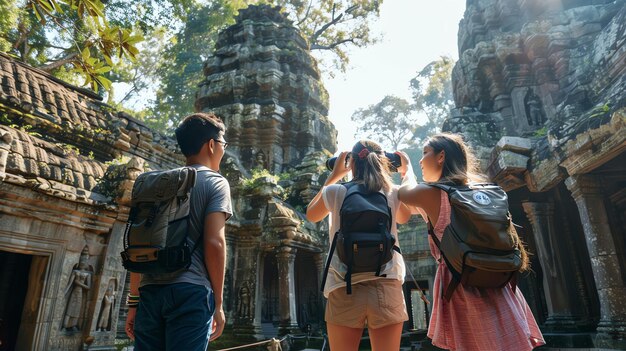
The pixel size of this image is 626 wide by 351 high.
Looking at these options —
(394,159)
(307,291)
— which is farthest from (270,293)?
(394,159)

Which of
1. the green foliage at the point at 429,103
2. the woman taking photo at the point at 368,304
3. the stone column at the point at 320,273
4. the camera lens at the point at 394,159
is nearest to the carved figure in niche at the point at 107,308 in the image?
the woman taking photo at the point at 368,304

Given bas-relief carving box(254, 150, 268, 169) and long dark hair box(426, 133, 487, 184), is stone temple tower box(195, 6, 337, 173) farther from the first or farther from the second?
long dark hair box(426, 133, 487, 184)

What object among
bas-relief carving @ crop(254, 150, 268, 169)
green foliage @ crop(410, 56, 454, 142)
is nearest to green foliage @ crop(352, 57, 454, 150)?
green foliage @ crop(410, 56, 454, 142)

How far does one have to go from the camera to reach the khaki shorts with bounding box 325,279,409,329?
1910mm

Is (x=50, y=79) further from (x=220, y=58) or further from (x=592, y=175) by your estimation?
(x=220, y=58)

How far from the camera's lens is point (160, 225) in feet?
5.30

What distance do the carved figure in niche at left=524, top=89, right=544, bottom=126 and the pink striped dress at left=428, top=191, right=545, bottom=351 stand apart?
10.0 meters

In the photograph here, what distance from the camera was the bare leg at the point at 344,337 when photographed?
1.96m

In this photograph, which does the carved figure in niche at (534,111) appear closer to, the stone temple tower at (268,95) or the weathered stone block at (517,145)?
the weathered stone block at (517,145)

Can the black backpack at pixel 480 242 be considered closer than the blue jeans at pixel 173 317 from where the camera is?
No

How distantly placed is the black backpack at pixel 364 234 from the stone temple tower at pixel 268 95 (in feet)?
40.1

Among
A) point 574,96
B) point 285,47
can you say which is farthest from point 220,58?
point 574,96

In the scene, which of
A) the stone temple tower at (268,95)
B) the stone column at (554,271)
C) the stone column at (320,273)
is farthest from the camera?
the stone temple tower at (268,95)

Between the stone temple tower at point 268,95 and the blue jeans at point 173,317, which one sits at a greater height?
the stone temple tower at point 268,95
